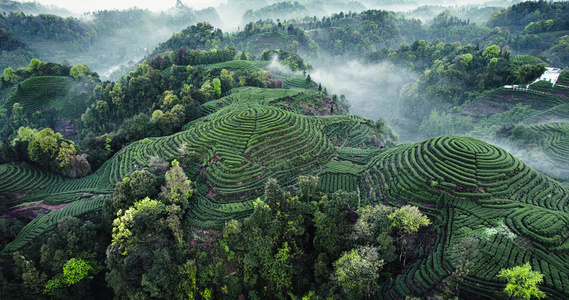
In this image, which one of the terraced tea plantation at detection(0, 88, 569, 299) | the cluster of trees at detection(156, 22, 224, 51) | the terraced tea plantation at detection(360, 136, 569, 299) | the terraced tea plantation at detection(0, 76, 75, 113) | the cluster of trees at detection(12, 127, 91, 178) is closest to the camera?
the terraced tea plantation at detection(360, 136, 569, 299)

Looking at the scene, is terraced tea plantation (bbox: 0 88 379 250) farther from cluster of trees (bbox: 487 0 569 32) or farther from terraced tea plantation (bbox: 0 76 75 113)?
cluster of trees (bbox: 487 0 569 32)

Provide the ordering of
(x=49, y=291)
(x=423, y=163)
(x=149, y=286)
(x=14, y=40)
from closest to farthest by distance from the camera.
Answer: (x=149, y=286) → (x=49, y=291) → (x=423, y=163) → (x=14, y=40)

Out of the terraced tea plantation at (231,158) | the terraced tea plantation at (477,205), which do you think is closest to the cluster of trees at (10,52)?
the terraced tea plantation at (231,158)

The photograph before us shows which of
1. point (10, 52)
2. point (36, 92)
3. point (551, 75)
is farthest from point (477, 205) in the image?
point (10, 52)

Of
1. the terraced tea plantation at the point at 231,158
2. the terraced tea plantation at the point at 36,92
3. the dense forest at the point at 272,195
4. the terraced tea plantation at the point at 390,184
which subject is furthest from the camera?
the terraced tea plantation at the point at 36,92

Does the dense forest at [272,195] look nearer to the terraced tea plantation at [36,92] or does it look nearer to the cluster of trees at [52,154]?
the cluster of trees at [52,154]

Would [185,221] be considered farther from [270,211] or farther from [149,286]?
[270,211]

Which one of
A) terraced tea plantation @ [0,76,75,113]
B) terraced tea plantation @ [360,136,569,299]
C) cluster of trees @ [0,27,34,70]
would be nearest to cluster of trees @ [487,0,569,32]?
terraced tea plantation @ [360,136,569,299]

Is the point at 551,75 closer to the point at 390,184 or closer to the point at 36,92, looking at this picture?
the point at 390,184

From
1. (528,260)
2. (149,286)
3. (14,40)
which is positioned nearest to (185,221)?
(149,286)
